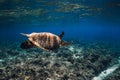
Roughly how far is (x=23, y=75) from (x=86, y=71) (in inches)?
230

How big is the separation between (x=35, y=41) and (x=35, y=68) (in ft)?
32.7

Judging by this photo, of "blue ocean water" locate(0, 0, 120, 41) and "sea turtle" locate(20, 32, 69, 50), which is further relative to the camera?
"blue ocean water" locate(0, 0, 120, 41)

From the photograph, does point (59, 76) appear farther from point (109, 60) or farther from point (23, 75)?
point (109, 60)

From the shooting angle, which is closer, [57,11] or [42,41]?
[42,41]

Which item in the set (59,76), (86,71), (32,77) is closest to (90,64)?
(86,71)

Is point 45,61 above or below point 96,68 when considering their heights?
→ above

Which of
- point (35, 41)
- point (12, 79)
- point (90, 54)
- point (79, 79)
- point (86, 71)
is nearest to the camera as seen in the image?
point (35, 41)

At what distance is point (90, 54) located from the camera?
2020 cm

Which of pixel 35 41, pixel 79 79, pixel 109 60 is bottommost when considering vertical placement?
pixel 109 60

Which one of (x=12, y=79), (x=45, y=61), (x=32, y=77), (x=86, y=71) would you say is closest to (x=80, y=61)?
(x=86, y=71)

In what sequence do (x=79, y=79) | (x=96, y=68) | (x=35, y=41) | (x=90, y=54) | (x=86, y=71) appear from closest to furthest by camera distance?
(x=35, y=41) < (x=79, y=79) < (x=86, y=71) < (x=96, y=68) < (x=90, y=54)

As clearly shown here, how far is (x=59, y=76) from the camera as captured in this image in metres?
13.7

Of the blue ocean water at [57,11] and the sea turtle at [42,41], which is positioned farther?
the blue ocean water at [57,11]

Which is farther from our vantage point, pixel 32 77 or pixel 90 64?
pixel 90 64
